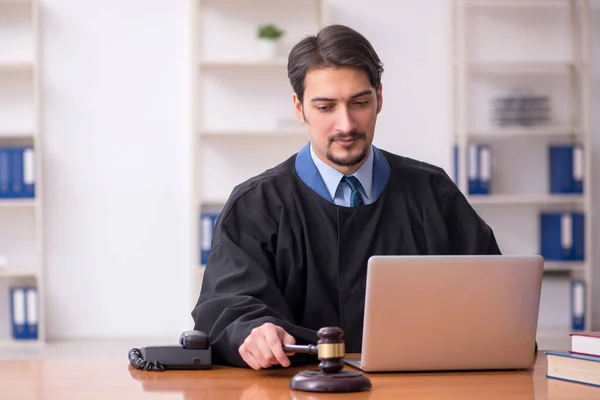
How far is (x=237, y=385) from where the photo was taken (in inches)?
65.4

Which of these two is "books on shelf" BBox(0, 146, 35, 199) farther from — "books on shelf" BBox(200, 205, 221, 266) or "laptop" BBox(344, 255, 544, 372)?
"laptop" BBox(344, 255, 544, 372)

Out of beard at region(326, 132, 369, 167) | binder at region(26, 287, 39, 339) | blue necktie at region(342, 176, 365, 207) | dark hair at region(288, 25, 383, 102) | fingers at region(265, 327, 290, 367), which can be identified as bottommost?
binder at region(26, 287, 39, 339)

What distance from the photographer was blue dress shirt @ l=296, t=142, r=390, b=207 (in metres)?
2.31

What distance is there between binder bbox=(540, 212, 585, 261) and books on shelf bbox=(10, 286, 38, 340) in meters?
3.10

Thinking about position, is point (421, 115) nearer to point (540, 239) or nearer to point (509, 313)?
point (540, 239)

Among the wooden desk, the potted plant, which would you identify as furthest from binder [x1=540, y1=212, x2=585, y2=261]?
the wooden desk

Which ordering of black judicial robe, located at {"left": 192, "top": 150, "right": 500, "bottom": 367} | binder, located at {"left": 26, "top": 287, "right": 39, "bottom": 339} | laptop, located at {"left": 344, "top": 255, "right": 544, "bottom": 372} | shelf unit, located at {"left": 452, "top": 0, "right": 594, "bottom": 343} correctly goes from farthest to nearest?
1. shelf unit, located at {"left": 452, "top": 0, "right": 594, "bottom": 343}
2. binder, located at {"left": 26, "top": 287, "right": 39, "bottom": 339}
3. black judicial robe, located at {"left": 192, "top": 150, "right": 500, "bottom": 367}
4. laptop, located at {"left": 344, "top": 255, "right": 544, "bottom": 372}

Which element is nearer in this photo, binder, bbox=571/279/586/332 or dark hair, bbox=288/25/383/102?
dark hair, bbox=288/25/383/102

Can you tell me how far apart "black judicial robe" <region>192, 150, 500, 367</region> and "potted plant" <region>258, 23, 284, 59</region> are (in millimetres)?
3455

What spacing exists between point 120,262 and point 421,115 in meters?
2.08

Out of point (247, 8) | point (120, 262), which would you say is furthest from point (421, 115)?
point (120, 262)

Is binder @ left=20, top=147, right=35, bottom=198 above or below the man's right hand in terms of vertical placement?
above

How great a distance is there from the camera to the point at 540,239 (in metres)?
5.99

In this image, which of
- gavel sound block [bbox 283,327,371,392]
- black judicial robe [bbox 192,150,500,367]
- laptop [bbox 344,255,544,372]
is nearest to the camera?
gavel sound block [bbox 283,327,371,392]
